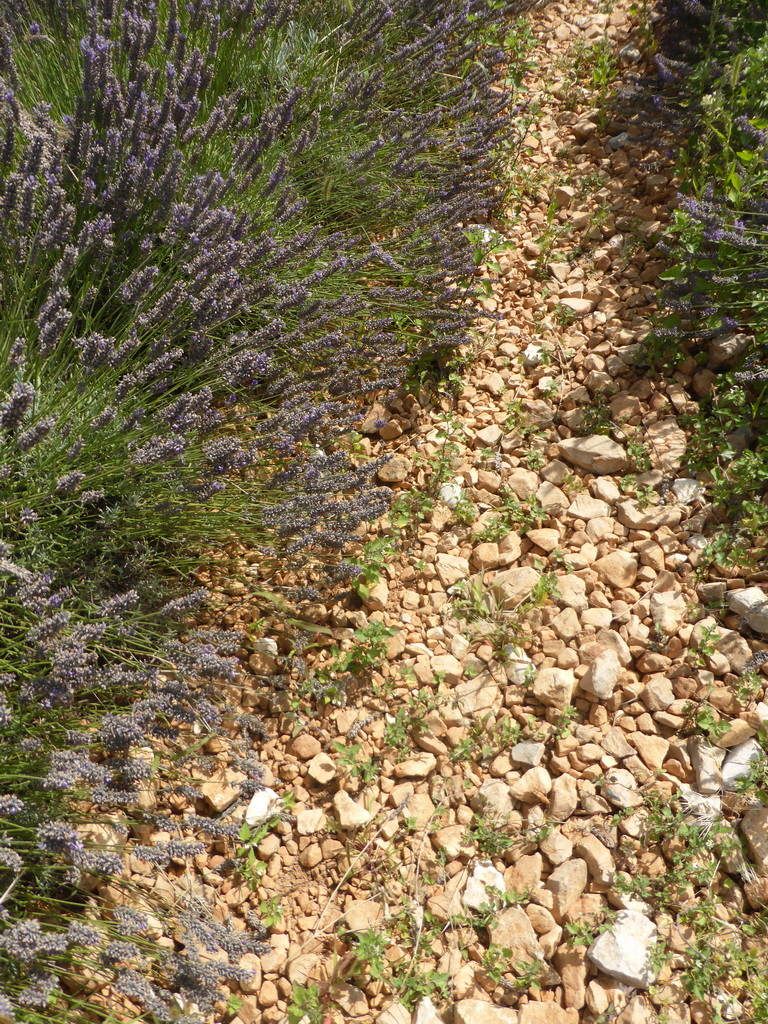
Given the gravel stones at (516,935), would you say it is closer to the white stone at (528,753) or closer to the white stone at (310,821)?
the white stone at (528,753)

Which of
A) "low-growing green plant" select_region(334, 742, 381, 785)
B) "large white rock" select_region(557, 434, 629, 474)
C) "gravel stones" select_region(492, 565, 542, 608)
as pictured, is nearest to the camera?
"low-growing green plant" select_region(334, 742, 381, 785)

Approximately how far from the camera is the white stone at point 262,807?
1.97m

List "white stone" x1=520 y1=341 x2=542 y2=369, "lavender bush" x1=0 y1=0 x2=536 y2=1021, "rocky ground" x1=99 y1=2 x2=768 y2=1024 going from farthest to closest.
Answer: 1. "white stone" x1=520 y1=341 x2=542 y2=369
2. "rocky ground" x1=99 y1=2 x2=768 y2=1024
3. "lavender bush" x1=0 y1=0 x2=536 y2=1021

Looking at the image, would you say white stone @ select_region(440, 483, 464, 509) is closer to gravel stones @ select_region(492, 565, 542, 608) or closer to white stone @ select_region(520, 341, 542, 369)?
gravel stones @ select_region(492, 565, 542, 608)

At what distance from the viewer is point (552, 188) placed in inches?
130

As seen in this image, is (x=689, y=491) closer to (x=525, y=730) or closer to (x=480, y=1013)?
(x=525, y=730)

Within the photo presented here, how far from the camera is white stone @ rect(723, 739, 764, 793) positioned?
190 centimetres

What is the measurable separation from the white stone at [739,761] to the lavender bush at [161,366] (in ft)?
4.05

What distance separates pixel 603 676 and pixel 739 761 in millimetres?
408

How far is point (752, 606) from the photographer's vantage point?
211cm

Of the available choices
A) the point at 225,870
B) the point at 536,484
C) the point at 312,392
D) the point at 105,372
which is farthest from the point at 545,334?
the point at 225,870

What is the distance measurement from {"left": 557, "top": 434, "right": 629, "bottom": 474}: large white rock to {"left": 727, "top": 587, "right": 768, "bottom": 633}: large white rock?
0.60 m

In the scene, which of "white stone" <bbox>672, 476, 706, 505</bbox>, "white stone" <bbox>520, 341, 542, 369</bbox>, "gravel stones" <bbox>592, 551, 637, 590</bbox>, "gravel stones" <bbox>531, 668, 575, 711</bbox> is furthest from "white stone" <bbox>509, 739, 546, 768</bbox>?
"white stone" <bbox>520, 341, 542, 369</bbox>

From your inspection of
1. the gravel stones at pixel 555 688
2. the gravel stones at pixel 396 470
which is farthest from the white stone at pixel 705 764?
the gravel stones at pixel 396 470
